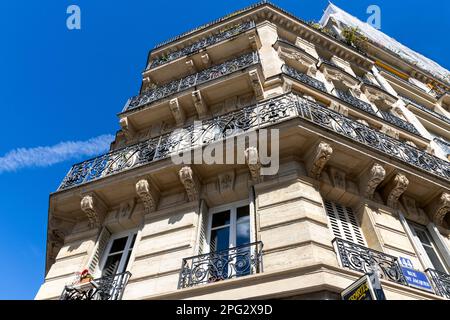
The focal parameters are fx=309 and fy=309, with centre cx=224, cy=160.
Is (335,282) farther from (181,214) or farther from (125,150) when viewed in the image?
(125,150)

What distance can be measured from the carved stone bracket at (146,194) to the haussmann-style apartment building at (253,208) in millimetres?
26

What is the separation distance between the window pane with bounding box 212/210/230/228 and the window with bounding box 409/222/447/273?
3821 mm

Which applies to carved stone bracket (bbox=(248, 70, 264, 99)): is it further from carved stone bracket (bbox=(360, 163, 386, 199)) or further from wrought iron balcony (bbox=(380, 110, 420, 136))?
wrought iron balcony (bbox=(380, 110, 420, 136))

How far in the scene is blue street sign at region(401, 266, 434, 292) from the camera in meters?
5.04

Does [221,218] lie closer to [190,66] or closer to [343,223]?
[343,223]

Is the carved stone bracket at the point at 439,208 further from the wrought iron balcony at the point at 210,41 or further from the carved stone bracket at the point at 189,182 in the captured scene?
the wrought iron balcony at the point at 210,41

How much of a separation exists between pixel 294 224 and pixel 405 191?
337cm

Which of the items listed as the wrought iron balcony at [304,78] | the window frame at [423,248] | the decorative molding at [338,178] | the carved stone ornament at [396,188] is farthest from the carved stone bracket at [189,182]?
the wrought iron balcony at [304,78]

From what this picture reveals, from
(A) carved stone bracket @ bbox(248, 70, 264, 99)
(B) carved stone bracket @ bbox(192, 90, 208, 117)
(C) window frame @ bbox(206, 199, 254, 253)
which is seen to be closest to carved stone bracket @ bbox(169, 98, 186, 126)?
(B) carved stone bracket @ bbox(192, 90, 208, 117)

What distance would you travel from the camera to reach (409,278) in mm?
5070

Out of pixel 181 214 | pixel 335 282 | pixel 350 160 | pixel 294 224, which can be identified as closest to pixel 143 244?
pixel 181 214

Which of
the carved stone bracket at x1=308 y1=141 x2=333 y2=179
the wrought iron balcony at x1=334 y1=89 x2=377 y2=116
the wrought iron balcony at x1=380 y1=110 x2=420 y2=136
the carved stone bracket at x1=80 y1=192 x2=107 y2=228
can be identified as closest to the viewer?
the carved stone bracket at x1=308 y1=141 x2=333 y2=179

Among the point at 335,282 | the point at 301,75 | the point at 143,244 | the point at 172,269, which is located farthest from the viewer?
the point at 301,75

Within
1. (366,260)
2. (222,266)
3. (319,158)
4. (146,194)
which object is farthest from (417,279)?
(146,194)
